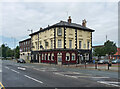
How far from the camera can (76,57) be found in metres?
34.4

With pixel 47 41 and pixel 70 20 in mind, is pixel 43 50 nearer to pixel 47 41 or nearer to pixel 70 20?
pixel 47 41

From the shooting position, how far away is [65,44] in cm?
3303

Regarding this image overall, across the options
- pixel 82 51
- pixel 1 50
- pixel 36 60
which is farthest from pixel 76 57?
pixel 1 50

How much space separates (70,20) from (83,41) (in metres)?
7.24

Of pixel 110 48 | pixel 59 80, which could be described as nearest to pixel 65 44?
pixel 59 80

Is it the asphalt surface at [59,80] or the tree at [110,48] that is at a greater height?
the tree at [110,48]

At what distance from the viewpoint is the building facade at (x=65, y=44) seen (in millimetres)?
32875

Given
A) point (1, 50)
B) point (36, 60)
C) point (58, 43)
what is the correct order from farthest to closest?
point (1, 50)
point (36, 60)
point (58, 43)

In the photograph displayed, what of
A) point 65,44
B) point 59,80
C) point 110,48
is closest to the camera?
point 59,80

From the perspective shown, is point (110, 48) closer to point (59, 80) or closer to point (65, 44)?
point (65, 44)

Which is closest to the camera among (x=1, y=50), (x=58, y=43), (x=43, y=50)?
(x=58, y=43)

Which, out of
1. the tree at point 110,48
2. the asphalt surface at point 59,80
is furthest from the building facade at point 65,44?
the tree at point 110,48

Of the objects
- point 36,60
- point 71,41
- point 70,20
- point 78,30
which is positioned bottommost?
point 36,60

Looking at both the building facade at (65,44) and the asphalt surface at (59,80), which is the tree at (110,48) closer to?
the building facade at (65,44)
